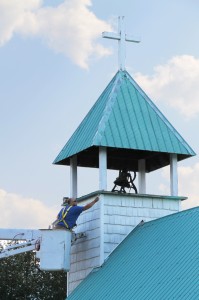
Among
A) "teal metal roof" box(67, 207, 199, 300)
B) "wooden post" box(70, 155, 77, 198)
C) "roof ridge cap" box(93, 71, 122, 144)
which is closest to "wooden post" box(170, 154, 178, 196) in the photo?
"teal metal roof" box(67, 207, 199, 300)

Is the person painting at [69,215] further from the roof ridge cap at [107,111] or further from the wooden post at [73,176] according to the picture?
the wooden post at [73,176]

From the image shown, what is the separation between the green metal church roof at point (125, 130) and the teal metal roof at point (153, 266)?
2.23 metres

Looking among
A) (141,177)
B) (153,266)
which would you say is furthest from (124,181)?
(153,266)

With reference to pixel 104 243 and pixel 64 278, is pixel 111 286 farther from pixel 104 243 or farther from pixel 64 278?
pixel 64 278

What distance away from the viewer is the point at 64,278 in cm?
4875

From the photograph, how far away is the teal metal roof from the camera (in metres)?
17.4

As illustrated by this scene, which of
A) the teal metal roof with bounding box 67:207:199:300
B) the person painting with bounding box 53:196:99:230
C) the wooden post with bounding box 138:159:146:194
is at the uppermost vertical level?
the wooden post with bounding box 138:159:146:194

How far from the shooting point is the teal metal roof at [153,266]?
1738 cm

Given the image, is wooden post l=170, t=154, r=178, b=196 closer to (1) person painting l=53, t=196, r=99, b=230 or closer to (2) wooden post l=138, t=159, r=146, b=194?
(2) wooden post l=138, t=159, r=146, b=194

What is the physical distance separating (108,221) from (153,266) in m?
3.65

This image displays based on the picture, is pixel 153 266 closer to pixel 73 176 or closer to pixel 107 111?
pixel 107 111

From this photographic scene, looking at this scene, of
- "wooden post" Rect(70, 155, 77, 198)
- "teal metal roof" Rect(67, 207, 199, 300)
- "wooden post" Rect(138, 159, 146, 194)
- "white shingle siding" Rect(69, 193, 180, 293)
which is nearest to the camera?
"teal metal roof" Rect(67, 207, 199, 300)

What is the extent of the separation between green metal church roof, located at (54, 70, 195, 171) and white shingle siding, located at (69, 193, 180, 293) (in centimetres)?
133

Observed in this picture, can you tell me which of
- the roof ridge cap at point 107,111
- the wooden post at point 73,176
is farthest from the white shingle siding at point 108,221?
the roof ridge cap at point 107,111
